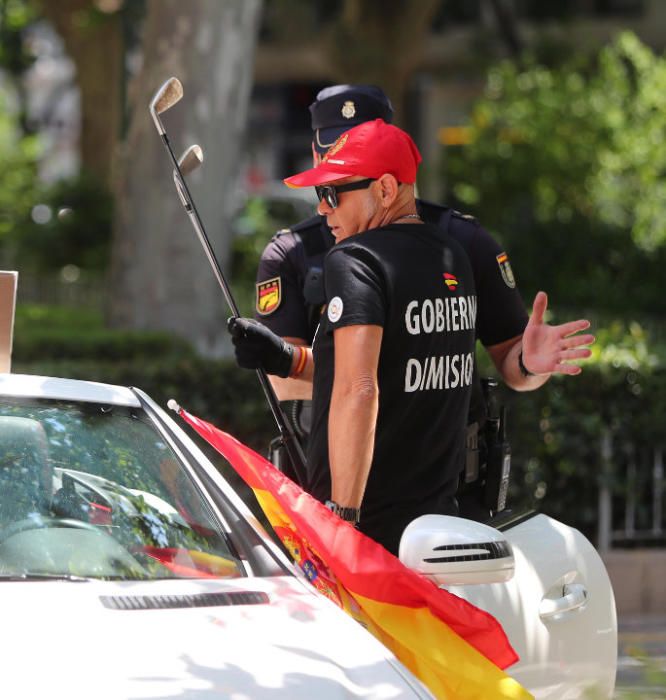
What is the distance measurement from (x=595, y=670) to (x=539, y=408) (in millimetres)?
3863

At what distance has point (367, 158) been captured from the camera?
3.85 m

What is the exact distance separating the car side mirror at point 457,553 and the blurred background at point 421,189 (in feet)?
9.34

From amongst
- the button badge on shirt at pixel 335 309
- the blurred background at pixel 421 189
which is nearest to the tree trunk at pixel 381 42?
the blurred background at pixel 421 189

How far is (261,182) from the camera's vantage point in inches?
1512

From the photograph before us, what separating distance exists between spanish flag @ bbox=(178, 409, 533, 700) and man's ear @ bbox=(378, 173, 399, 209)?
0.87m

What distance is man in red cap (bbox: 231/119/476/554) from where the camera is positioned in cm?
362

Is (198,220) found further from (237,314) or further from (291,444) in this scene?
(291,444)

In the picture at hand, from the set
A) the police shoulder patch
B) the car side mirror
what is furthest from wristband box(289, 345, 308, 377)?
the car side mirror

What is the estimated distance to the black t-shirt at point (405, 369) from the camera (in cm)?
372

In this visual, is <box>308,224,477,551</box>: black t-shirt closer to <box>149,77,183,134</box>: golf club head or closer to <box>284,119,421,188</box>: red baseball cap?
<box>284,119,421,188</box>: red baseball cap

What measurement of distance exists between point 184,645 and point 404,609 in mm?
685

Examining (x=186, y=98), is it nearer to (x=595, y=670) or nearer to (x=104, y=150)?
(x=595, y=670)

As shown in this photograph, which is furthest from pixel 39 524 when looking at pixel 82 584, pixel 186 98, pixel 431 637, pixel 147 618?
pixel 186 98

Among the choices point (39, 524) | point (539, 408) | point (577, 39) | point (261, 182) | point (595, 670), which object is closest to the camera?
point (39, 524)
